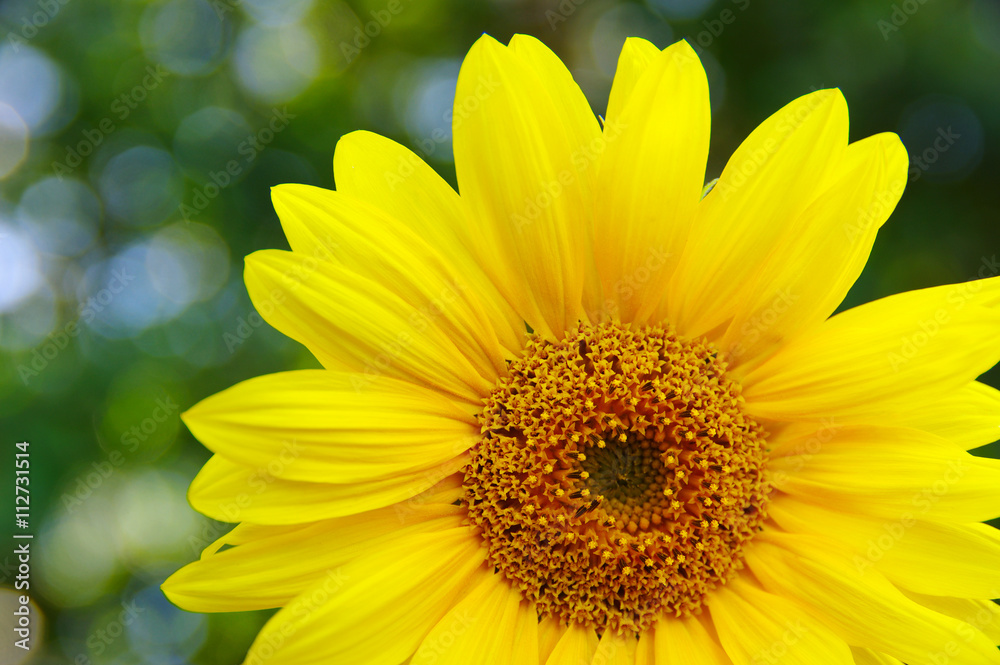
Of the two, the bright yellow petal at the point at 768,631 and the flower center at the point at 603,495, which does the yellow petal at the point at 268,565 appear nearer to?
the flower center at the point at 603,495

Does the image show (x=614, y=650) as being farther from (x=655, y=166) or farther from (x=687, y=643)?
(x=655, y=166)

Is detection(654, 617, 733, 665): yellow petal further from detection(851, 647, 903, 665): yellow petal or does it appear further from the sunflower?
detection(851, 647, 903, 665): yellow petal

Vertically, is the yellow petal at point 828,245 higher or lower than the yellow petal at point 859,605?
higher

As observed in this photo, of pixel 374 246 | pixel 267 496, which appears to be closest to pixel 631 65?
pixel 374 246

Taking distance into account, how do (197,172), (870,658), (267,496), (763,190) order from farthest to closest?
(197,172) < (870,658) < (763,190) < (267,496)

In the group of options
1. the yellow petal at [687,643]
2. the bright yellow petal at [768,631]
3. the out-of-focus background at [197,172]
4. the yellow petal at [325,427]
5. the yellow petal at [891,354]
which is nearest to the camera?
the yellow petal at [325,427]

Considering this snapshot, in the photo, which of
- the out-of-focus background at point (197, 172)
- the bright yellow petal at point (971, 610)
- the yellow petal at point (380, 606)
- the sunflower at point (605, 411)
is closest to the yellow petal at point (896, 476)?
the sunflower at point (605, 411)

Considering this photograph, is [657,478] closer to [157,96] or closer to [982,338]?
[982,338]

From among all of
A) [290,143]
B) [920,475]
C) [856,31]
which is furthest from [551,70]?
[856,31]
